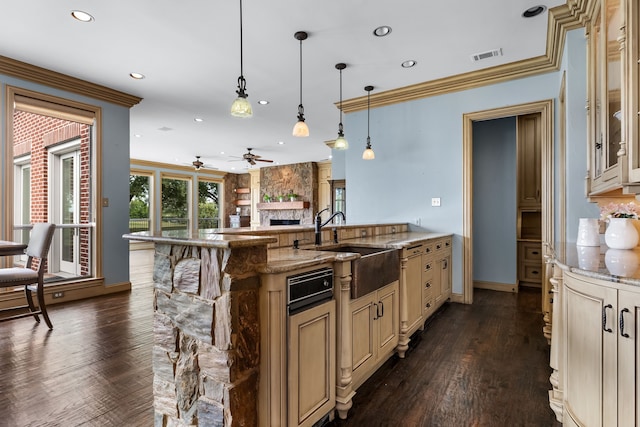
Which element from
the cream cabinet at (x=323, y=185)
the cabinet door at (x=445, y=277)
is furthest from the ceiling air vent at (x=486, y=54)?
the cream cabinet at (x=323, y=185)

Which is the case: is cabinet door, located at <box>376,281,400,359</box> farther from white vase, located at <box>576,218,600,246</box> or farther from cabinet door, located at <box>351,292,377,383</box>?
white vase, located at <box>576,218,600,246</box>

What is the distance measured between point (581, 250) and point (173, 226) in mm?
10966

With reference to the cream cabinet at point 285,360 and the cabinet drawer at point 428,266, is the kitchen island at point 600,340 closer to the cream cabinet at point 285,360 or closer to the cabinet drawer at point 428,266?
the cream cabinet at point 285,360

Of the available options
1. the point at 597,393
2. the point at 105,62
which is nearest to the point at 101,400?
the point at 597,393

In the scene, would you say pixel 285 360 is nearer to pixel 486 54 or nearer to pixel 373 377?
pixel 373 377

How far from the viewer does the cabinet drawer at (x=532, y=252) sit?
15.3ft

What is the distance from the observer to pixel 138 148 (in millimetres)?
8070

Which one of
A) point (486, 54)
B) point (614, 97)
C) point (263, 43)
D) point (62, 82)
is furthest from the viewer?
point (62, 82)

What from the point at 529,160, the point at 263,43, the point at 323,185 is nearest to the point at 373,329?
the point at 263,43

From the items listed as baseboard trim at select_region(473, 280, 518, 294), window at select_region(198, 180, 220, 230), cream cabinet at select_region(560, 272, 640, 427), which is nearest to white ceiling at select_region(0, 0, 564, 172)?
cream cabinet at select_region(560, 272, 640, 427)

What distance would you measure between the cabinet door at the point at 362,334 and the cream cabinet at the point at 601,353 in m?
1.01

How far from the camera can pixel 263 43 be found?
317 centimetres

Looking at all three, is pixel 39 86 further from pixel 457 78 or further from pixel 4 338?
pixel 457 78

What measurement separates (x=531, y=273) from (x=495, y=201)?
1187mm
